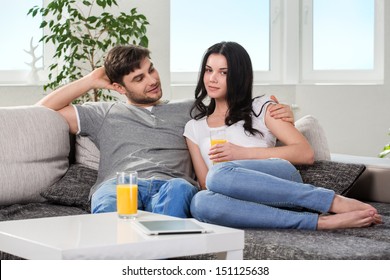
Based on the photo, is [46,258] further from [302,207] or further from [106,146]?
[106,146]

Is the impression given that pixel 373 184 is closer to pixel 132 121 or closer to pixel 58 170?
pixel 132 121

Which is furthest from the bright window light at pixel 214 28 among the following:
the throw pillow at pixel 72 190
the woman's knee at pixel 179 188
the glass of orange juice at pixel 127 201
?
the glass of orange juice at pixel 127 201

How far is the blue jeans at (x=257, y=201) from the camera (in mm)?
2598

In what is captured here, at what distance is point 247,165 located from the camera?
107 inches

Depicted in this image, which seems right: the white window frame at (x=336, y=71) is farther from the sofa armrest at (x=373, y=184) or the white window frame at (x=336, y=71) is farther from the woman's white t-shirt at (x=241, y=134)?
the woman's white t-shirt at (x=241, y=134)

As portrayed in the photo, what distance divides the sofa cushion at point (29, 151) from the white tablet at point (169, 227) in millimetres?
1149

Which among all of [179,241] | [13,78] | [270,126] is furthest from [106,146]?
[13,78]

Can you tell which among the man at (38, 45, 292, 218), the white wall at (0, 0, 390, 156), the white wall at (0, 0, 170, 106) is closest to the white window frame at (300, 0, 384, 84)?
the white wall at (0, 0, 390, 156)

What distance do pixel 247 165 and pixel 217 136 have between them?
32 cm

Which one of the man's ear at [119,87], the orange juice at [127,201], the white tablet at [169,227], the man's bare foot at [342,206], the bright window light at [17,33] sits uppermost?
the bright window light at [17,33]

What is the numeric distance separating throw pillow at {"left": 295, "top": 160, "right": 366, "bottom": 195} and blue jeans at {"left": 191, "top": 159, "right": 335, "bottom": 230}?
0.40 meters

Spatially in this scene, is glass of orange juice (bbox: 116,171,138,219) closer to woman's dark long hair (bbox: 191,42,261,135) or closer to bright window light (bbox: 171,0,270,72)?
woman's dark long hair (bbox: 191,42,261,135)

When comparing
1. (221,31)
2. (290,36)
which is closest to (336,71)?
(290,36)
